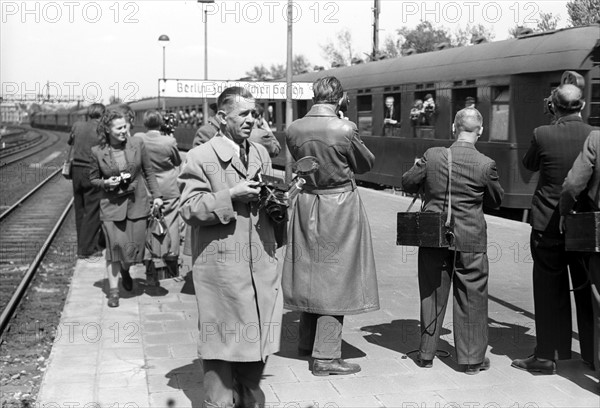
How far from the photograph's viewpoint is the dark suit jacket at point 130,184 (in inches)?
320

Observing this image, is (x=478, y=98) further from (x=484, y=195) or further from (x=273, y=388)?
(x=273, y=388)

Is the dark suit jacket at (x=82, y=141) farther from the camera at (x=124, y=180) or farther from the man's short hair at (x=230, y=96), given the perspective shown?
the man's short hair at (x=230, y=96)

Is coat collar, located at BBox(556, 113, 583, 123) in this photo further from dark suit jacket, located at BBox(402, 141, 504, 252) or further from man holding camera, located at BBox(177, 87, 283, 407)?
man holding camera, located at BBox(177, 87, 283, 407)

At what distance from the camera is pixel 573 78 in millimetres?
5867

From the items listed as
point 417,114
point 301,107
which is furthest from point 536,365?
point 301,107

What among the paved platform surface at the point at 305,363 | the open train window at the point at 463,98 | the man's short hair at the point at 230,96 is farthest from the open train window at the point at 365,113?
the man's short hair at the point at 230,96

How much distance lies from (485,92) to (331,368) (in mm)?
9935

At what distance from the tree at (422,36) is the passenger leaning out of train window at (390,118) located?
2305 cm

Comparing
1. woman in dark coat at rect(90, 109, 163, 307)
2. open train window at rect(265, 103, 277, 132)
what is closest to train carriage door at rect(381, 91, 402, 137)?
open train window at rect(265, 103, 277, 132)

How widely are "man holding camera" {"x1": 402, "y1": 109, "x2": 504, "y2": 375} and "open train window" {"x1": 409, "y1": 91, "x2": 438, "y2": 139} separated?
10865 mm

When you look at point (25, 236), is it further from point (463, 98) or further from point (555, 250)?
point (555, 250)

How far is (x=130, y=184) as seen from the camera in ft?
26.9

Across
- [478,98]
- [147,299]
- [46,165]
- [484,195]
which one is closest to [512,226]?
[478,98]

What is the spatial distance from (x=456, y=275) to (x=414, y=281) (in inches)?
130
